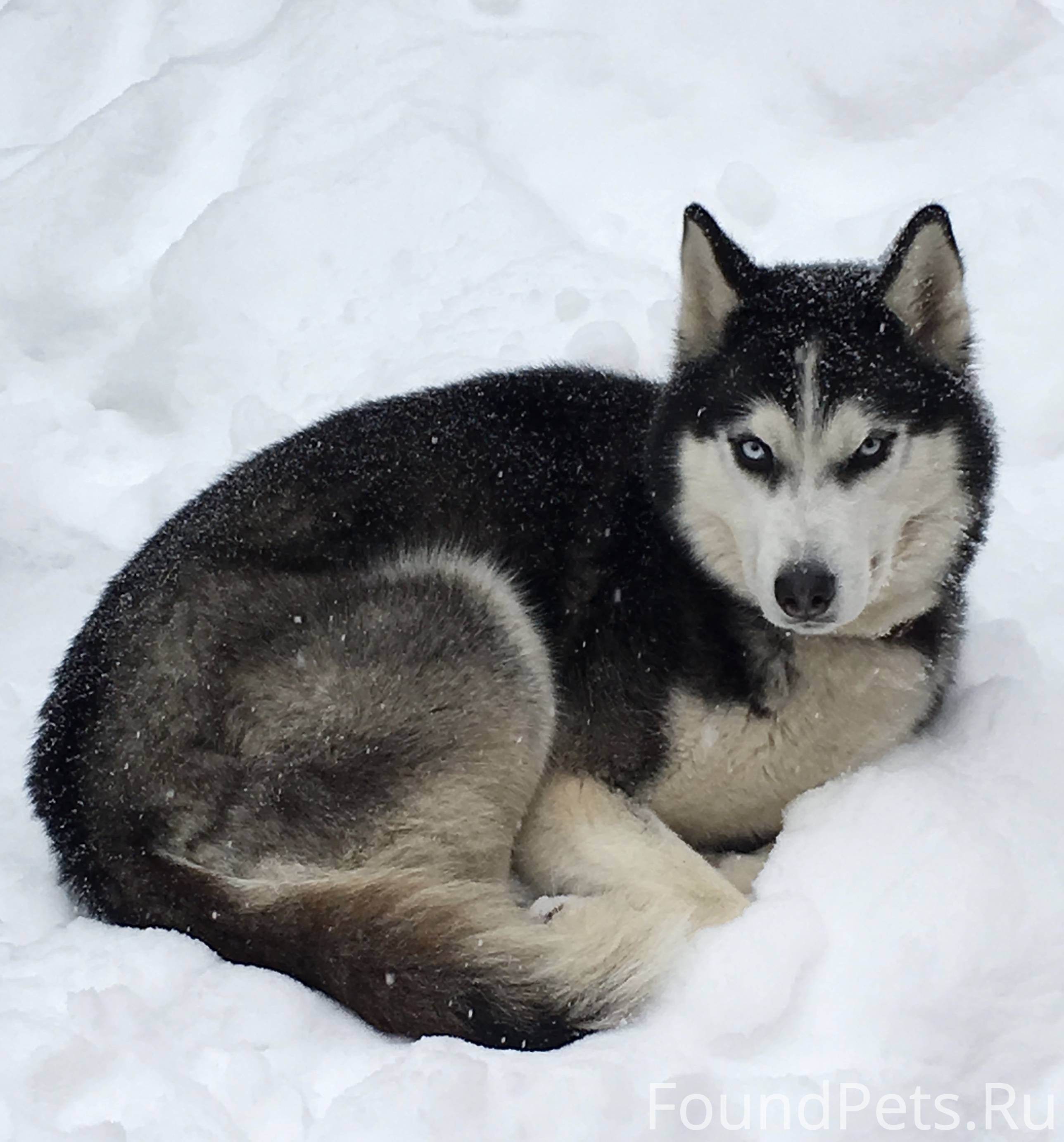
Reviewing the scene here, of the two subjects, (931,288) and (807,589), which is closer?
(807,589)

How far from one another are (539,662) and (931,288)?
1.27 m

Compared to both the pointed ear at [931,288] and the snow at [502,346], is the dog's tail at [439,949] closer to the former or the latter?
the snow at [502,346]

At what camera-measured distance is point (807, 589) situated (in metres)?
2.74

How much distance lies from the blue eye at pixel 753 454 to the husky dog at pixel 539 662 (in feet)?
0.04

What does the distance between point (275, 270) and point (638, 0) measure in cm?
214

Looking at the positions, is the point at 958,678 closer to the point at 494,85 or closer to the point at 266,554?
the point at 266,554

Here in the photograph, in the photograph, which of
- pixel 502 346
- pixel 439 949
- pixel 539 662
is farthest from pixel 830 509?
pixel 502 346

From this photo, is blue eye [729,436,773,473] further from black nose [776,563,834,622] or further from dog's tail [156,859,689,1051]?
dog's tail [156,859,689,1051]

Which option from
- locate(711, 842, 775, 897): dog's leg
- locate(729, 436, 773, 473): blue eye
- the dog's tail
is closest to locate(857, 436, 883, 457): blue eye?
locate(729, 436, 773, 473): blue eye

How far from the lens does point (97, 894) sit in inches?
114

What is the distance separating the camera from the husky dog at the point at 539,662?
2730 millimetres

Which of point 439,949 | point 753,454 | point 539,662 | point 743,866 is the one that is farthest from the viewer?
point 539,662

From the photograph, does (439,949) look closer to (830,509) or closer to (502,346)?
(830,509)

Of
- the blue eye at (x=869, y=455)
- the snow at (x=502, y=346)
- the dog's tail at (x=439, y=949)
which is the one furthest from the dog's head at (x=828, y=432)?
the dog's tail at (x=439, y=949)
